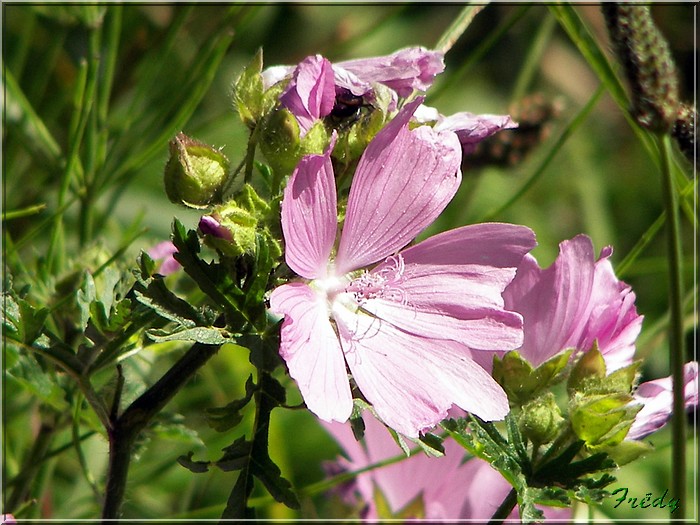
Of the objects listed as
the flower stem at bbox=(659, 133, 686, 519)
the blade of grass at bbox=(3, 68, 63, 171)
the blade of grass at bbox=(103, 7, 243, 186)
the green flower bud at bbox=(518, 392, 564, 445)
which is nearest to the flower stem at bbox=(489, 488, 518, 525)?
the green flower bud at bbox=(518, 392, 564, 445)

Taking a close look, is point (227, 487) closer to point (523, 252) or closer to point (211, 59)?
point (211, 59)

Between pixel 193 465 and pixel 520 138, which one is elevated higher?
pixel 520 138

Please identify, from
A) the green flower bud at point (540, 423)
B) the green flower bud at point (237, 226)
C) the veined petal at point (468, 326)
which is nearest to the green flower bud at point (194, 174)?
the green flower bud at point (237, 226)

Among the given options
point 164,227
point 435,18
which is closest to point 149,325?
point 164,227

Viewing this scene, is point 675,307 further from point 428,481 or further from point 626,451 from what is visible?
point 428,481

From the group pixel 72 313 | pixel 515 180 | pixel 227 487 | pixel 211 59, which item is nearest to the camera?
pixel 72 313


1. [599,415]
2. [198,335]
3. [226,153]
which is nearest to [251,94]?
[198,335]
